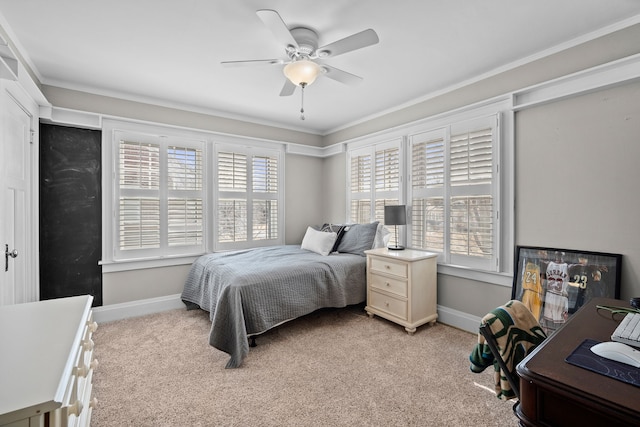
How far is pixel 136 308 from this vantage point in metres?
3.39

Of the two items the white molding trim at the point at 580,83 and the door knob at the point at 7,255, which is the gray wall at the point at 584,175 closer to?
the white molding trim at the point at 580,83

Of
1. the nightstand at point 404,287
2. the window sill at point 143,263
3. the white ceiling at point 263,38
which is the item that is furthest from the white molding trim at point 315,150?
the window sill at point 143,263

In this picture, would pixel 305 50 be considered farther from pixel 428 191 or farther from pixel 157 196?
pixel 157 196

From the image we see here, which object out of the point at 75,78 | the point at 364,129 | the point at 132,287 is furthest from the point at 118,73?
the point at 364,129

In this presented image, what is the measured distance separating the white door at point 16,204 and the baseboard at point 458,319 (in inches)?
147

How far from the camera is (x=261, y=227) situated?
14.3 feet

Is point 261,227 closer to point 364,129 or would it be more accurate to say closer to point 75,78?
point 364,129

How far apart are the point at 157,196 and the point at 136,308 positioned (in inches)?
52.2

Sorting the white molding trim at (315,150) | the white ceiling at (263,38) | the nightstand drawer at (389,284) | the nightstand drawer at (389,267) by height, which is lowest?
the nightstand drawer at (389,284)

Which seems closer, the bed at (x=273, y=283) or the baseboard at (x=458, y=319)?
the bed at (x=273, y=283)

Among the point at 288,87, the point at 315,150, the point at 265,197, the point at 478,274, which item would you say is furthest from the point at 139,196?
the point at 478,274

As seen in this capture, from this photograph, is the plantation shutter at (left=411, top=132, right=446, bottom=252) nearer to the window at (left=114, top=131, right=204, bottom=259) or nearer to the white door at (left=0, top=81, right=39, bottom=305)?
the window at (left=114, top=131, right=204, bottom=259)

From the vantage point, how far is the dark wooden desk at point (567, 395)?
2.41 feet

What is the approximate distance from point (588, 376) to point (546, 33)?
243 cm
